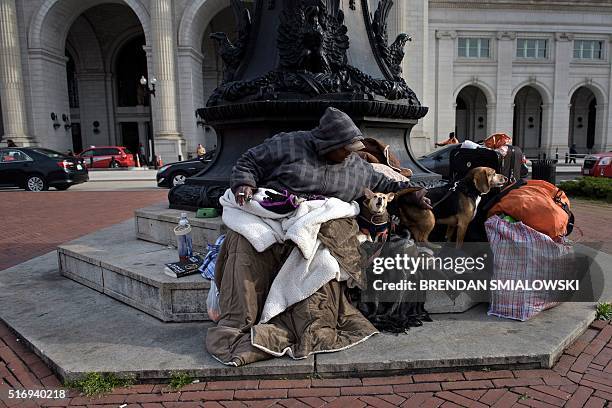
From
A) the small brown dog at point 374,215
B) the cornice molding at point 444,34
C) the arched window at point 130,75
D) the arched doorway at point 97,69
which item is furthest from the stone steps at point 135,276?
the arched window at point 130,75

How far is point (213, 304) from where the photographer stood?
128 inches

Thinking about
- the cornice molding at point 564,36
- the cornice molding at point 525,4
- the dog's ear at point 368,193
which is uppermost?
the cornice molding at point 525,4

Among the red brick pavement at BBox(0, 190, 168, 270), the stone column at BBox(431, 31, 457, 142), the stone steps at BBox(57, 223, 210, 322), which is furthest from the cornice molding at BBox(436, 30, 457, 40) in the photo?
the stone steps at BBox(57, 223, 210, 322)

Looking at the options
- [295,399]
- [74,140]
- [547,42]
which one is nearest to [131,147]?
[74,140]

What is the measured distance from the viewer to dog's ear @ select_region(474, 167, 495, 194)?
3.60 meters

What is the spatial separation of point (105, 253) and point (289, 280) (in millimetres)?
2329

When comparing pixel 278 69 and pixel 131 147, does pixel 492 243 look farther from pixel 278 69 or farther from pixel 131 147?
pixel 131 147

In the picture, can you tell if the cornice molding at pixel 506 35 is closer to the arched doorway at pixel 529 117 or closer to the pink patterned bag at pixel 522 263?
the arched doorway at pixel 529 117

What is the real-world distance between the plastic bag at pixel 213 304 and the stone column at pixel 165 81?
26.2m

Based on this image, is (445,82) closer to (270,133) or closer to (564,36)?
(564,36)

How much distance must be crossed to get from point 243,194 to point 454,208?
176cm

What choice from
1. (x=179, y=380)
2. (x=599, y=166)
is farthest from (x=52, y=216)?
(x=599, y=166)

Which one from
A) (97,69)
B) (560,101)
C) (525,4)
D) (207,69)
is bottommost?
(560,101)

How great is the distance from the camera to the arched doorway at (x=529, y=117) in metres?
40.7
